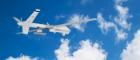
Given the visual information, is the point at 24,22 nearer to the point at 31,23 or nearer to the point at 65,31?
the point at 31,23

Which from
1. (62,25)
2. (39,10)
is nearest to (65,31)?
(62,25)

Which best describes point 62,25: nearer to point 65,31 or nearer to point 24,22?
point 65,31

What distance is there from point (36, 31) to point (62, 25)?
592 cm

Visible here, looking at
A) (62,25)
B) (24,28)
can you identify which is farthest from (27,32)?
(62,25)

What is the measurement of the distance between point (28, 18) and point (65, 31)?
28.1 feet

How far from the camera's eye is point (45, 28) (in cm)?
9212

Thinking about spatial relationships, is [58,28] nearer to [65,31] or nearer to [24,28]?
→ [65,31]

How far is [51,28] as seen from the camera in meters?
90.8

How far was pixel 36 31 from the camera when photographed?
90625 millimetres

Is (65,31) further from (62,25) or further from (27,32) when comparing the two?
(27,32)

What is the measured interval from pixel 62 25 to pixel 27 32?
782 centimetres

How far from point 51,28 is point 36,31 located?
3.38 m

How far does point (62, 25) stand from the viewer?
9025 cm

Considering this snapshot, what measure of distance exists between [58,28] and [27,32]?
694 cm
